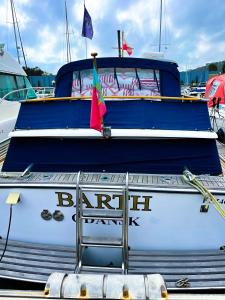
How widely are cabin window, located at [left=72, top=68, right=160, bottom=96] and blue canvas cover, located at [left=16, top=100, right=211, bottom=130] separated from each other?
123cm

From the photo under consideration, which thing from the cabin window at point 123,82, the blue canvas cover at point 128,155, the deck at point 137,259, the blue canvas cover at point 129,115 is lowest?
the deck at point 137,259

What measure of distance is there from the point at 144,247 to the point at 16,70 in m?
9.92

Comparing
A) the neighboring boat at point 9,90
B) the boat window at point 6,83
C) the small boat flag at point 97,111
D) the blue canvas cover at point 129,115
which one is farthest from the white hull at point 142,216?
the boat window at point 6,83

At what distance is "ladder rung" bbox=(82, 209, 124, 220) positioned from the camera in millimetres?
2764

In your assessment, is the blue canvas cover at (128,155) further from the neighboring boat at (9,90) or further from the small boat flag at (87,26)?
the neighboring boat at (9,90)

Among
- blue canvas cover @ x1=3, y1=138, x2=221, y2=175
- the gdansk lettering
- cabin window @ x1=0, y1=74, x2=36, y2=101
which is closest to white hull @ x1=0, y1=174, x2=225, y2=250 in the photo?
the gdansk lettering

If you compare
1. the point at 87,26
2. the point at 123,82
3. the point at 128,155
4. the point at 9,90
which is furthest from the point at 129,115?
the point at 9,90

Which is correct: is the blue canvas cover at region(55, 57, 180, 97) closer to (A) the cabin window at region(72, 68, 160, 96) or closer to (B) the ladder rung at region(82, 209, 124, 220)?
(A) the cabin window at region(72, 68, 160, 96)

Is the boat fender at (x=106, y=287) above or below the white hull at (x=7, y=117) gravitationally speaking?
below

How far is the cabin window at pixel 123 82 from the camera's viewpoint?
4.96 metres

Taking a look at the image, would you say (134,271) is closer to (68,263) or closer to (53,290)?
(68,263)

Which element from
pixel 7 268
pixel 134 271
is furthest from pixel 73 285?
pixel 7 268

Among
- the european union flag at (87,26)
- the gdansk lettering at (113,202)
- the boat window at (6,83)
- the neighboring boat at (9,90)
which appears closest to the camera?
the gdansk lettering at (113,202)

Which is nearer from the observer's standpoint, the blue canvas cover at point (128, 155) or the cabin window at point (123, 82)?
the blue canvas cover at point (128, 155)
